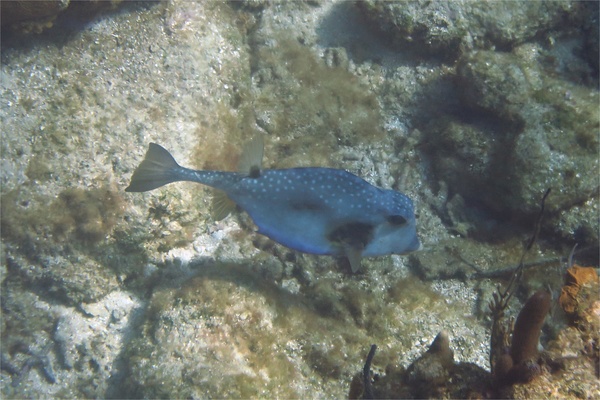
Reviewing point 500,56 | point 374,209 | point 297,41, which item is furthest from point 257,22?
point 374,209

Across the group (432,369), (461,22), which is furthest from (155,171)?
(461,22)

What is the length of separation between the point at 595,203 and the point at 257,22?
538 centimetres

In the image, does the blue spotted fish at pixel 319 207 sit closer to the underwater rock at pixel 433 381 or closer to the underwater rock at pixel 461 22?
the underwater rock at pixel 433 381

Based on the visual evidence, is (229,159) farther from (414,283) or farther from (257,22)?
A: (414,283)

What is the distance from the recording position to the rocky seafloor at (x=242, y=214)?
4250 mm

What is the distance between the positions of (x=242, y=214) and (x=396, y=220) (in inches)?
94.2

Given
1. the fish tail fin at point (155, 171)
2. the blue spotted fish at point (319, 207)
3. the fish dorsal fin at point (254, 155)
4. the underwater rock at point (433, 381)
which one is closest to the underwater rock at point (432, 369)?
the underwater rock at point (433, 381)

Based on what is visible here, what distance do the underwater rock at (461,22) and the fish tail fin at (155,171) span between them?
4.02 meters

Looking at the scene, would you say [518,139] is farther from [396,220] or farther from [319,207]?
[319,207]

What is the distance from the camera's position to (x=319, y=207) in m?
3.60

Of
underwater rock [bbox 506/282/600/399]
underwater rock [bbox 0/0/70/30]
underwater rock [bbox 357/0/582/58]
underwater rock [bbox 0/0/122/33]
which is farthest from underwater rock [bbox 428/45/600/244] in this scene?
underwater rock [bbox 0/0/70/30]

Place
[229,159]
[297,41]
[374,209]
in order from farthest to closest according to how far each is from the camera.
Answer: [297,41]
[229,159]
[374,209]

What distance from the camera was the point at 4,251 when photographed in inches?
184

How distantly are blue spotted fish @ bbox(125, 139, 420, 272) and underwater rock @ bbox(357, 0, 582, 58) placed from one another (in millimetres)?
3520
